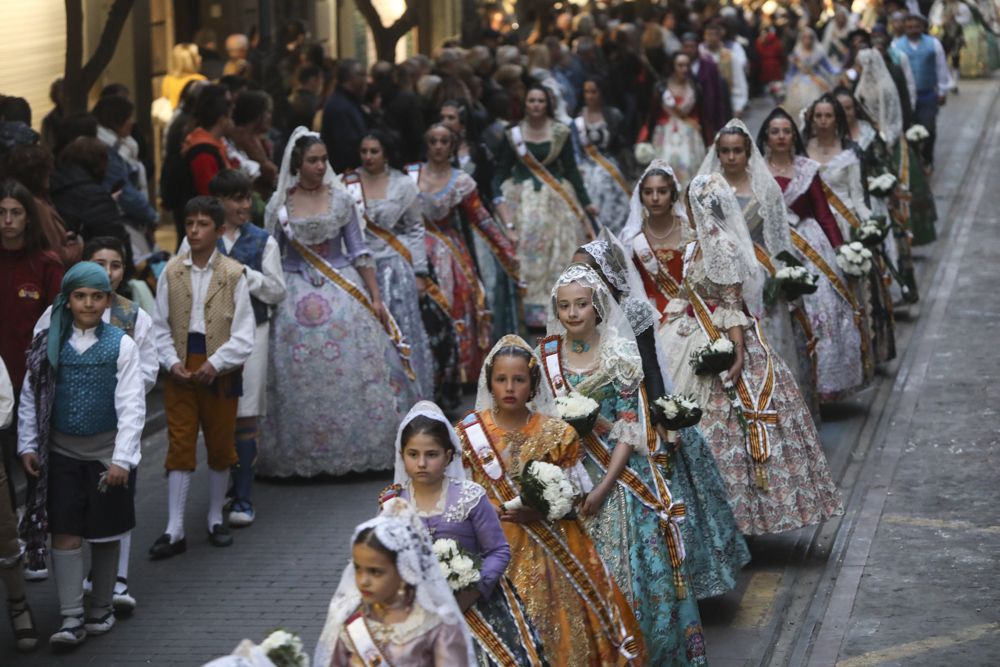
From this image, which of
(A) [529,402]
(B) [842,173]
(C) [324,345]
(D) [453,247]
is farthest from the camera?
(B) [842,173]

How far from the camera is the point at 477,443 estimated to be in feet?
24.1

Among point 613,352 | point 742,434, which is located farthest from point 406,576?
point 742,434

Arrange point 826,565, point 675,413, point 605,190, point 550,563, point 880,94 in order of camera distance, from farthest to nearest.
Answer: point 605,190 → point 880,94 → point 826,565 → point 675,413 → point 550,563

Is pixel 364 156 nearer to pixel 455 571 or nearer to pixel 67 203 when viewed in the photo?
pixel 67 203

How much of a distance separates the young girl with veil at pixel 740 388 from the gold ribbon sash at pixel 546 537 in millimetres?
2318

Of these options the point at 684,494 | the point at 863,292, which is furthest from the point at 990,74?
the point at 684,494

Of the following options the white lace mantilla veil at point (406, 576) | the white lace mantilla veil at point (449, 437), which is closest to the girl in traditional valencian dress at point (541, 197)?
the white lace mantilla veil at point (449, 437)

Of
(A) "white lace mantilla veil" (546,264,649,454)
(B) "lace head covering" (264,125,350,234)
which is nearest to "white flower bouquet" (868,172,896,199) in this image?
(B) "lace head covering" (264,125,350,234)

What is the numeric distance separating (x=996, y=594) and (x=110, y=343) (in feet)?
14.0

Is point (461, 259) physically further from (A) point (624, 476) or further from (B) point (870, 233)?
(A) point (624, 476)

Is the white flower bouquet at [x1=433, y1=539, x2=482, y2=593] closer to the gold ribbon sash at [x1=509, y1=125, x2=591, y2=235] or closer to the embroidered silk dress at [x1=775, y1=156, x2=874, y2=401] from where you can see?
the embroidered silk dress at [x1=775, y1=156, x2=874, y2=401]

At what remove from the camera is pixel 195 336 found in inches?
400

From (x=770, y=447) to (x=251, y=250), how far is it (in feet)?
9.92

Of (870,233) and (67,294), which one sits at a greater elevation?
(67,294)
